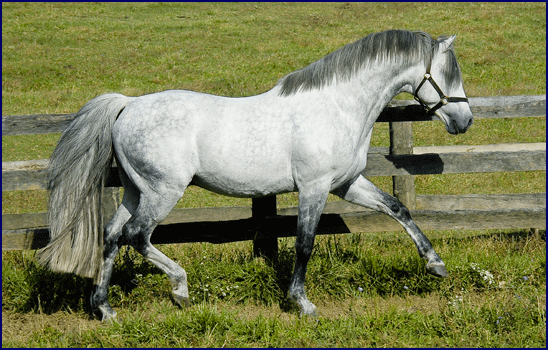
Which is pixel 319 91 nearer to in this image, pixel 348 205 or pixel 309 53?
pixel 348 205

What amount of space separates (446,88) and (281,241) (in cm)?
280

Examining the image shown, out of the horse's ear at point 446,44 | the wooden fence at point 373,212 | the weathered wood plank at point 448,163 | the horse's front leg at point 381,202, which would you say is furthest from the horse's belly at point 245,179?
the horse's ear at point 446,44

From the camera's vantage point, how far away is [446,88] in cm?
436

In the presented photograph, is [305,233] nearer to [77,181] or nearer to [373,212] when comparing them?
[373,212]

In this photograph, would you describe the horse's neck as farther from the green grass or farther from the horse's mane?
the green grass

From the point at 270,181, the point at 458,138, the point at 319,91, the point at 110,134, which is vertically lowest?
the point at 458,138

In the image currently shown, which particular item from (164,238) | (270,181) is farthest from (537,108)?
(164,238)

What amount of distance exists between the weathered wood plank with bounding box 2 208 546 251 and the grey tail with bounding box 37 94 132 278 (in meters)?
0.76

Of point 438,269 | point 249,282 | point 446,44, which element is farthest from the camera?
point 249,282

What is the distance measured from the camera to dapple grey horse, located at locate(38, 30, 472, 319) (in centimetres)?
430

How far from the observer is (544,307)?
4.30 metres

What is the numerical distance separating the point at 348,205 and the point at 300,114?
2.45 metres

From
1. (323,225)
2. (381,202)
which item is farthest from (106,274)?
(381,202)

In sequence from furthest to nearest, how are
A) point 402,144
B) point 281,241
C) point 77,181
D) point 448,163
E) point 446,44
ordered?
point 281,241 → point 402,144 → point 448,163 → point 77,181 → point 446,44
